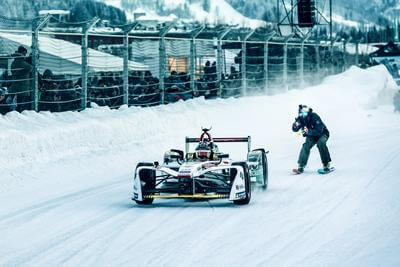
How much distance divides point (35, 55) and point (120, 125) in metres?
2.85

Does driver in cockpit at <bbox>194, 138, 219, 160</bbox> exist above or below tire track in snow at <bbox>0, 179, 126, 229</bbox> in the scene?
above

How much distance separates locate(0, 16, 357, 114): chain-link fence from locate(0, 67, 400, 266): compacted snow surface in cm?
66

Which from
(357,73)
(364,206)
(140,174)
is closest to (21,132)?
(140,174)

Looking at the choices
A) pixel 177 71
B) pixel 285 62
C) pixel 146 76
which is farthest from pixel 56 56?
pixel 285 62

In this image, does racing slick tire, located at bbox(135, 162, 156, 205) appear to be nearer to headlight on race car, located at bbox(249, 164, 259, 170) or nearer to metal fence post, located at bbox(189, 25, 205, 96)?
headlight on race car, located at bbox(249, 164, 259, 170)

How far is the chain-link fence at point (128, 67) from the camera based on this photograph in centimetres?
1722

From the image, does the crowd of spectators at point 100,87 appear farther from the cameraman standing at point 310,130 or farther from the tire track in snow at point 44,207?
the cameraman standing at point 310,130

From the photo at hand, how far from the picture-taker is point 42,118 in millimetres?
17016

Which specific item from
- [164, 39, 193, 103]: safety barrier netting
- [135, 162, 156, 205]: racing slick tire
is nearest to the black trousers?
[135, 162, 156, 205]: racing slick tire

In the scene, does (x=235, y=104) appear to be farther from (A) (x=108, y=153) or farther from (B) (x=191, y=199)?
(B) (x=191, y=199)

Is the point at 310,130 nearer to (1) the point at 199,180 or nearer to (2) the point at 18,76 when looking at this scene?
(1) the point at 199,180

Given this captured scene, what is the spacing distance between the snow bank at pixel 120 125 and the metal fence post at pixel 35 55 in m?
0.31

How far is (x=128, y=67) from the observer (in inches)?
869

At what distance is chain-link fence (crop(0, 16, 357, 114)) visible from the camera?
17219 mm
